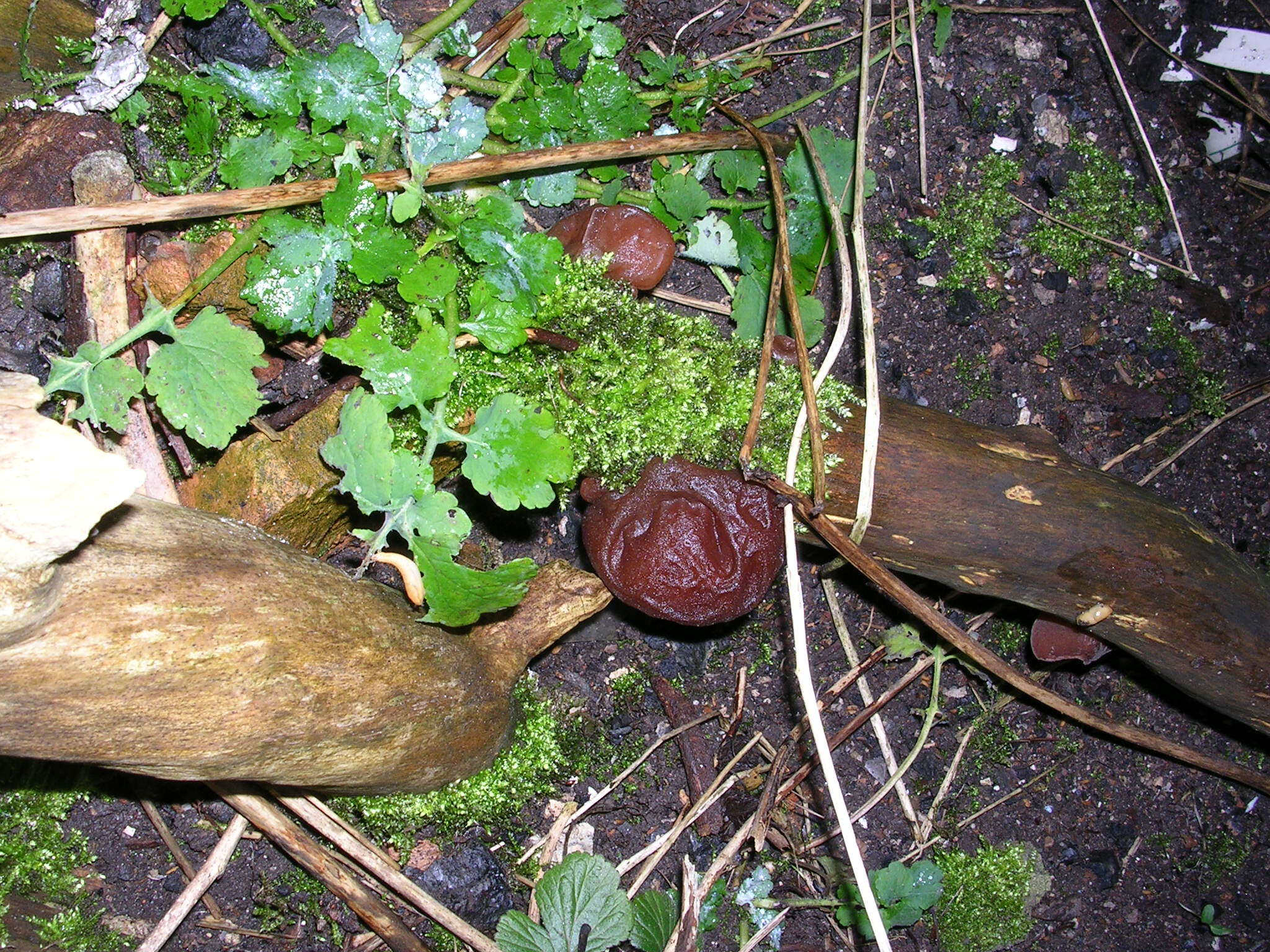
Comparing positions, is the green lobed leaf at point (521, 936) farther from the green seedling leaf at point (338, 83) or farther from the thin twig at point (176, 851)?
the green seedling leaf at point (338, 83)

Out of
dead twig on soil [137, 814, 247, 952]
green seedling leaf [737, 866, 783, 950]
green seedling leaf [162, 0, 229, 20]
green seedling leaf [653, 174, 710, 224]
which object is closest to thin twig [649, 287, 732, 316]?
green seedling leaf [653, 174, 710, 224]

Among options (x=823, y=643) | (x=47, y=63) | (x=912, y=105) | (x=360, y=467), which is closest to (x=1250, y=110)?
(x=912, y=105)

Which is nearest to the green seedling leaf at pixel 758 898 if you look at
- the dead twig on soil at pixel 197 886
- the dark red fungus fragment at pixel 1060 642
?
the dark red fungus fragment at pixel 1060 642

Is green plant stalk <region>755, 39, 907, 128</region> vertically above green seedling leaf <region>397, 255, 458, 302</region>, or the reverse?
green plant stalk <region>755, 39, 907, 128</region>

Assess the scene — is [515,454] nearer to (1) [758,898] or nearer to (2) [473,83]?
(2) [473,83]

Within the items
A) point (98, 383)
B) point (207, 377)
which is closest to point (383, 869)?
point (207, 377)

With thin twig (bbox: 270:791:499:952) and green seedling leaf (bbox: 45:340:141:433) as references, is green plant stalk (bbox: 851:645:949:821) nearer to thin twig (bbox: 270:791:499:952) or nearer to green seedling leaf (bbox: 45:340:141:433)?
thin twig (bbox: 270:791:499:952)
